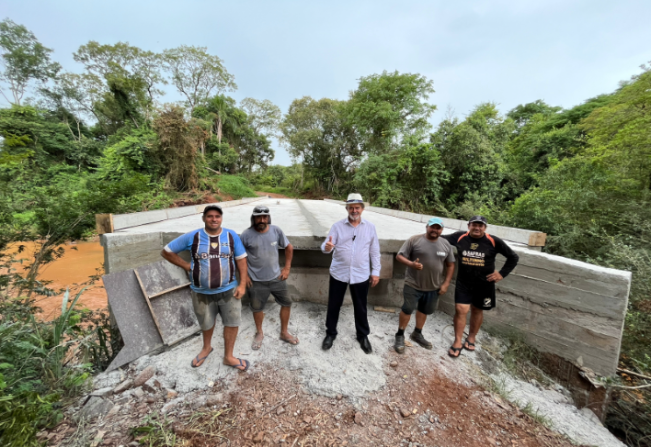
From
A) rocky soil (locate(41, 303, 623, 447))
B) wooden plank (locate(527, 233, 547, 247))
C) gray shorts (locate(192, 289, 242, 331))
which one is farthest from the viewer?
wooden plank (locate(527, 233, 547, 247))

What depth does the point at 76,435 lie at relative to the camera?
1.74 metres

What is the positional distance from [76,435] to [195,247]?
1.57 metres

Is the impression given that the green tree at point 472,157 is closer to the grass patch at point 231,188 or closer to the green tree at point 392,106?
the green tree at point 392,106

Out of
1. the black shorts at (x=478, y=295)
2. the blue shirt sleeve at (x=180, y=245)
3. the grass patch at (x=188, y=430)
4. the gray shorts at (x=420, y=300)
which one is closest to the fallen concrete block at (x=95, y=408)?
the grass patch at (x=188, y=430)

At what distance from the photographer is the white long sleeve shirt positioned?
2.58 m

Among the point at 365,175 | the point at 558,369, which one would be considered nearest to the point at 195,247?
the point at 558,369

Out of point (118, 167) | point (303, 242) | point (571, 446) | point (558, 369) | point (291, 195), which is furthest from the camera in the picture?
point (291, 195)

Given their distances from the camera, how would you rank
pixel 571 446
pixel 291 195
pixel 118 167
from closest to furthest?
pixel 571 446
pixel 118 167
pixel 291 195

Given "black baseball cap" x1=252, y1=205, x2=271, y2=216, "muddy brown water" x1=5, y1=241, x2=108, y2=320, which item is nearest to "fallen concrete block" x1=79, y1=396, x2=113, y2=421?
"black baseball cap" x1=252, y1=205, x2=271, y2=216

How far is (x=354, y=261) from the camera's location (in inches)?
101

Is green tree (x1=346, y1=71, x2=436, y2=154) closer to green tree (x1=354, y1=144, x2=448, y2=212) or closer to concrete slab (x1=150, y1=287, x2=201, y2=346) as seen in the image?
green tree (x1=354, y1=144, x2=448, y2=212)

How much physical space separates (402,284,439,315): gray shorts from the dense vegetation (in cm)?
211

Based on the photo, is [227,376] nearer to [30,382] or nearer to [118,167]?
[30,382]

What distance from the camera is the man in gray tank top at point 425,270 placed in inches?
104
